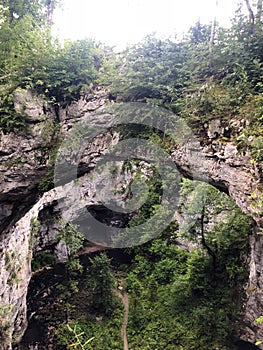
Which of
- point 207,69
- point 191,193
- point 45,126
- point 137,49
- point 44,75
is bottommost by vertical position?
point 191,193

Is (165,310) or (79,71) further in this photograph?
(165,310)

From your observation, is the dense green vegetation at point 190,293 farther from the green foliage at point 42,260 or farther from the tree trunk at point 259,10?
the tree trunk at point 259,10

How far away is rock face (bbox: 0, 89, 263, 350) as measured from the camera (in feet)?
21.5

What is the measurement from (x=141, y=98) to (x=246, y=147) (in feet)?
10.4

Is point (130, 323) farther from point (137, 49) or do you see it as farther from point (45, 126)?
point (137, 49)

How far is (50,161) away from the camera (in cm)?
816

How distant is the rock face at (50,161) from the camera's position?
21.5 feet

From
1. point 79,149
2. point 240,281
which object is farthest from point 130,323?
point 79,149

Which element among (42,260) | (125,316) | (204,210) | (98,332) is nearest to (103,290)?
(125,316)

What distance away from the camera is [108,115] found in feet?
27.3

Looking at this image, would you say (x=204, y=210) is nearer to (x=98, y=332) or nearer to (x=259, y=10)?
(x=259, y=10)

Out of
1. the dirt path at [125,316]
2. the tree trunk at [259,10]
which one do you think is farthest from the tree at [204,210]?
the tree trunk at [259,10]

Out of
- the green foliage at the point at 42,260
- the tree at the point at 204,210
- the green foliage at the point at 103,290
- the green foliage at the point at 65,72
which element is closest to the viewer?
the green foliage at the point at 65,72

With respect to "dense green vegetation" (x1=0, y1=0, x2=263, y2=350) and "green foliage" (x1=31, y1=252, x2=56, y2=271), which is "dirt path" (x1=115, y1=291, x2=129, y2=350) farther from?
"green foliage" (x1=31, y1=252, x2=56, y2=271)
